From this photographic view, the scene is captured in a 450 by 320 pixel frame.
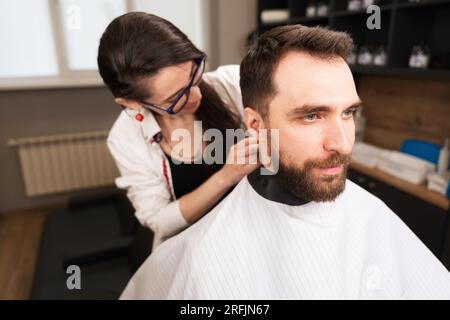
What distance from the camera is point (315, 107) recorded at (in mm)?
648

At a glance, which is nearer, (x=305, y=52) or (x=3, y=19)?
(x=305, y=52)

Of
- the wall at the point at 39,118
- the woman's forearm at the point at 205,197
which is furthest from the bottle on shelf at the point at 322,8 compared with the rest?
the wall at the point at 39,118

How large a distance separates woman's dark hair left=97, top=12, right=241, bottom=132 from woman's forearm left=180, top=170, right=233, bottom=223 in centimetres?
31

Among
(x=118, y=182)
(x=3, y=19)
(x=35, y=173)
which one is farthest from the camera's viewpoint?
(x=35, y=173)

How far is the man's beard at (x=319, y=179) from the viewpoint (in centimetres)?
66

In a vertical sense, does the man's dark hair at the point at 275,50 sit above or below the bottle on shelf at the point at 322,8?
below

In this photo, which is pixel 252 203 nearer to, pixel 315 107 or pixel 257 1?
pixel 315 107

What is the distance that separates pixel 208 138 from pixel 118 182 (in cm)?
35

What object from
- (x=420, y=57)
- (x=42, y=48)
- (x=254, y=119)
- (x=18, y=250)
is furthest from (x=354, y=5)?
(x=18, y=250)

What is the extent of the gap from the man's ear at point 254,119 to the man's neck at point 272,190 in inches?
4.7

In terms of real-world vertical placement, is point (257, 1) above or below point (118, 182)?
above

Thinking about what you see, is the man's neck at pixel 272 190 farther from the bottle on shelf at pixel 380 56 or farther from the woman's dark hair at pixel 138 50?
the bottle on shelf at pixel 380 56

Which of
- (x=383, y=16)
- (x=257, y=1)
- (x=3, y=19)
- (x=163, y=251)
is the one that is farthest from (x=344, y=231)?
(x=3, y=19)

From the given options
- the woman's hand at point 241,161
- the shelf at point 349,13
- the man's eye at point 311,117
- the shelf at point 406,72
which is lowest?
the woman's hand at point 241,161
